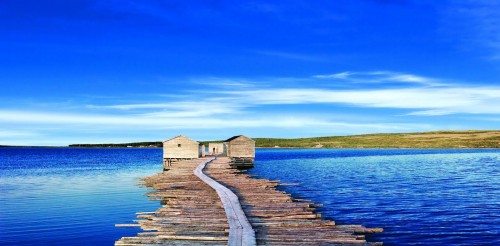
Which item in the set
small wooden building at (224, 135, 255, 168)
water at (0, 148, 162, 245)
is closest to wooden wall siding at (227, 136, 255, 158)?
small wooden building at (224, 135, 255, 168)

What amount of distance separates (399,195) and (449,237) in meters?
14.9

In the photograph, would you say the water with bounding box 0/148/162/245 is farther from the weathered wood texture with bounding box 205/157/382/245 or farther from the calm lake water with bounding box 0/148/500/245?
the weathered wood texture with bounding box 205/157/382/245

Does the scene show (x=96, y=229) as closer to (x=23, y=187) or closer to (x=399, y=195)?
(x=399, y=195)

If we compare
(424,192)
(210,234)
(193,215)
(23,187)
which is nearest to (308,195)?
(424,192)

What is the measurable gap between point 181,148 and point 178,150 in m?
0.51

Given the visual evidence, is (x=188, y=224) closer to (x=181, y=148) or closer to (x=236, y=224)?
(x=236, y=224)

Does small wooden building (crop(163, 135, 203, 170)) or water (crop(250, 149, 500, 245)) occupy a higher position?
small wooden building (crop(163, 135, 203, 170))

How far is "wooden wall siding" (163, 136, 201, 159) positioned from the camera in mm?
67938

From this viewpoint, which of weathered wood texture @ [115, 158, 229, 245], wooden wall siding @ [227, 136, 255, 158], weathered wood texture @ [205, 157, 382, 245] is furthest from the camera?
wooden wall siding @ [227, 136, 255, 158]

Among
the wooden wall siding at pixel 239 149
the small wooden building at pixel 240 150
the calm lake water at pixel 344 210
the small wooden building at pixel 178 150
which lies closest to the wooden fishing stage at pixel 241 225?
the calm lake water at pixel 344 210

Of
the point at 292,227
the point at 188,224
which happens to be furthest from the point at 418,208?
the point at 188,224

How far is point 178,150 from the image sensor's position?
68562mm

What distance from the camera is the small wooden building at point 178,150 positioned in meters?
67.9

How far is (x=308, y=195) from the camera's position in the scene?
1458 inches
